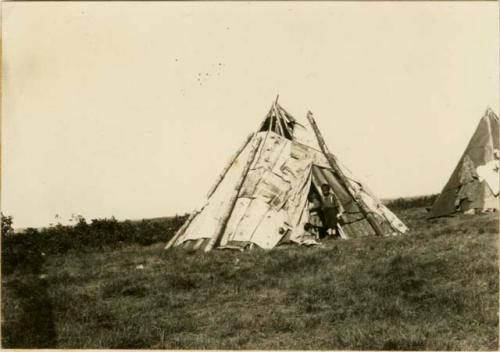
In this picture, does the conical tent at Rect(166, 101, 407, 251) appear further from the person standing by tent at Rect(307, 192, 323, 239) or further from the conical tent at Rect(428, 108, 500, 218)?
the conical tent at Rect(428, 108, 500, 218)

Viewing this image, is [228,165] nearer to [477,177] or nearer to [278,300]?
[278,300]

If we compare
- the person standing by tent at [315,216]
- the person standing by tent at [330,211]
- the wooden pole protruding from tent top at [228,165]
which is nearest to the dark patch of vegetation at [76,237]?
the wooden pole protruding from tent top at [228,165]

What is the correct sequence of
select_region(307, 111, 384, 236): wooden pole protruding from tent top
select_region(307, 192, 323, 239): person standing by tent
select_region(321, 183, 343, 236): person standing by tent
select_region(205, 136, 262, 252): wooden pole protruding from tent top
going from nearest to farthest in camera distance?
select_region(205, 136, 262, 252): wooden pole protruding from tent top
select_region(307, 111, 384, 236): wooden pole protruding from tent top
select_region(321, 183, 343, 236): person standing by tent
select_region(307, 192, 323, 239): person standing by tent

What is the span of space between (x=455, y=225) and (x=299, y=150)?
3321 millimetres

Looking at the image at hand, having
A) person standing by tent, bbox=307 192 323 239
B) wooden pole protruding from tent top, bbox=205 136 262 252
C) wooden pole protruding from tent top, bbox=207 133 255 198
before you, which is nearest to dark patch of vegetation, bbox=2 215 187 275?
wooden pole protruding from tent top, bbox=207 133 255 198

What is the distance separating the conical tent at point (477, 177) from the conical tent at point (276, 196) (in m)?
1.77

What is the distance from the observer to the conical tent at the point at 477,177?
1153 cm

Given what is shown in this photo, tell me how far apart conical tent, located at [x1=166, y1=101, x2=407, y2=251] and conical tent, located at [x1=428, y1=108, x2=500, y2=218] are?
1.77 m

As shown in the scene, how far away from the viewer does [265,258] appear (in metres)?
9.40

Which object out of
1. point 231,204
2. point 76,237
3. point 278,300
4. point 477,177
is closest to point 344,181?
point 231,204

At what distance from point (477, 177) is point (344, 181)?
2.87 meters

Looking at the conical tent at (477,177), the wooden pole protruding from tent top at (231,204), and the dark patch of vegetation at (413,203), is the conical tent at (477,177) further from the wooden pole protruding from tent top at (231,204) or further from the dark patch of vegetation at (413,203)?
the wooden pole protruding from tent top at (231,204)

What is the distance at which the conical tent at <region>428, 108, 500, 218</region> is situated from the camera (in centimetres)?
1153

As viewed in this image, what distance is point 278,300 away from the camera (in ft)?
24.8
